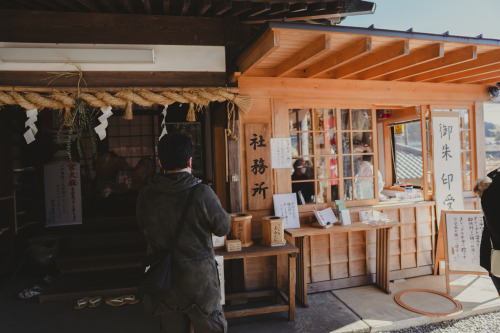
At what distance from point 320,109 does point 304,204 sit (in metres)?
1.81

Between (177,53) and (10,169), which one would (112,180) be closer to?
(10,169)

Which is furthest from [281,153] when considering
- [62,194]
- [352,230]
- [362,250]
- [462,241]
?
[62,194]

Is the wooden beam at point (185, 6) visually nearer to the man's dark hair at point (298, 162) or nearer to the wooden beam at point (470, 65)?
the man's dark hair at point (298, 162)

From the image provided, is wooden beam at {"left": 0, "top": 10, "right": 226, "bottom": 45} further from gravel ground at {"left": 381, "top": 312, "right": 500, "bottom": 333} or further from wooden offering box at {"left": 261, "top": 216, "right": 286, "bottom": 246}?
gravel ground at {"left": 381, "top": 312, "right": 500, "bottom": 333}

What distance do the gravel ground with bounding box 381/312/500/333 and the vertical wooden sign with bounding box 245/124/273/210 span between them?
2.80 metres

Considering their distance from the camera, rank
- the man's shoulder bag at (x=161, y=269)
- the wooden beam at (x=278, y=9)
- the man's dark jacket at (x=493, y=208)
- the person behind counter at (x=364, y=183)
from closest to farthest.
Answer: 1. the man's shoulder bag at (x=161, y=269)
2. the man's dark jacket at (x=493, y=208)
3. the wooden beam at (x=278, y=9)
4. the person behind counter at (x=364, y=183)

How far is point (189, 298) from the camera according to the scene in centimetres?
286

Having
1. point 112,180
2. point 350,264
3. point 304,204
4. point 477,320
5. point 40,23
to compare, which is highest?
point 40,23

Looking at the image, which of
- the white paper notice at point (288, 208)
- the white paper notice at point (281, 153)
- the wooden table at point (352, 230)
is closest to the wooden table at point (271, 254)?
the wooden table at point (352, 230)

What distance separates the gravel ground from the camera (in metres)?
4.57

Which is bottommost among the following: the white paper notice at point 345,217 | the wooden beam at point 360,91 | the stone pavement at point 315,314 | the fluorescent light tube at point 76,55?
the stone pavement at point 315,314

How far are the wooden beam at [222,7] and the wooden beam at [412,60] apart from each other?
279 centimetres

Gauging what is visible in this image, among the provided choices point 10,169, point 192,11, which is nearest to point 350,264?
point 192,11

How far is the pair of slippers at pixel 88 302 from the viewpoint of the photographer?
5348mm
